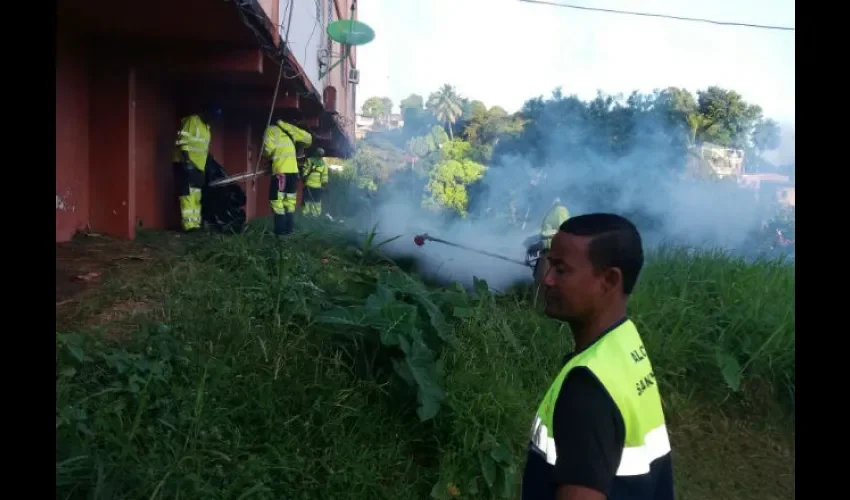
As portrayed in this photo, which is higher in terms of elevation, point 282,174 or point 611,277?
point 282,174

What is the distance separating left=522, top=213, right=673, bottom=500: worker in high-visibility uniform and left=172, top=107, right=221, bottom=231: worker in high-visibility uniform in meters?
6.22

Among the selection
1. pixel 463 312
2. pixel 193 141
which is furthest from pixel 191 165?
pixel 463 312

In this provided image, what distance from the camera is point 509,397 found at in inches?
163

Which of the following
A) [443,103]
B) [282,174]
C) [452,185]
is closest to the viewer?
[282,174]

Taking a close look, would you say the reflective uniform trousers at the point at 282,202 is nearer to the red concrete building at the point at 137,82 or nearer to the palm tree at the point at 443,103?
the red concrete building at the point at 137,82

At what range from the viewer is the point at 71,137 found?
5828mm

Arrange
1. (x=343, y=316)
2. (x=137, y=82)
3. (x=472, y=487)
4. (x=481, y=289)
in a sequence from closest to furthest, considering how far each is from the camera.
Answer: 1. (x=472, y=487)
2. (x=343, y=316)
3. (x=481, y=289)
4. (x=137, y=82)

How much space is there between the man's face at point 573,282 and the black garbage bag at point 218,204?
6411mm

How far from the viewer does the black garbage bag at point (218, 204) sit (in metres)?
7.77

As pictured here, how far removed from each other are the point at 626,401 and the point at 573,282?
340 mm

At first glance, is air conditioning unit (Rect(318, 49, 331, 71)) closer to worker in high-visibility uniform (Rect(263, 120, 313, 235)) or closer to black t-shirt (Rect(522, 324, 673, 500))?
worker in high-visibility uniform (Rect(263, 120, 313, 235))

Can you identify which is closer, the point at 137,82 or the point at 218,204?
the point at 137,82

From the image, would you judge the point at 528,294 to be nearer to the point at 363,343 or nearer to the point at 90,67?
the point at 363,343

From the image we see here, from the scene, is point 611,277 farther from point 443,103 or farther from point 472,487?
point 443,103
